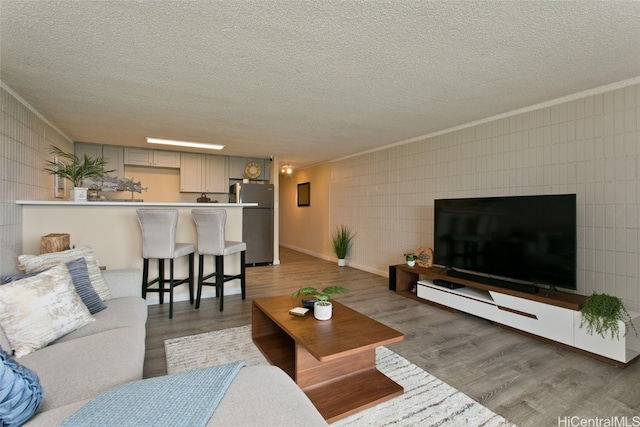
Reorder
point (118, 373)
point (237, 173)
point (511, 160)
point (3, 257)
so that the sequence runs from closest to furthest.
A: point (118, 373) → point (3, 257) → point (511, 160) → point (237, 173)

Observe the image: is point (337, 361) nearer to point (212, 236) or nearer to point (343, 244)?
point (212, 236)

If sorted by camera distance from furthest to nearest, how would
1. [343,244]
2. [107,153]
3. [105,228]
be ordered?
[343,244]
[107,153]
[105,228]

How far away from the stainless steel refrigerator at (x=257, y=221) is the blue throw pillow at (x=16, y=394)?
5078mm

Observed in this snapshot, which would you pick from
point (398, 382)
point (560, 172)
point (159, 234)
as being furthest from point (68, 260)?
point (560, 172)

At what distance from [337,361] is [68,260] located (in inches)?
77.4

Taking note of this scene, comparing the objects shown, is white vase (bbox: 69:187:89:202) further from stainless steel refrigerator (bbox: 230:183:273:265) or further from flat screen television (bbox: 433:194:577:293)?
flat screen television (bbox: 433:194:577:293)

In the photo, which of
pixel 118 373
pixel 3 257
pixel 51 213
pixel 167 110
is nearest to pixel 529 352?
pixel 118 373

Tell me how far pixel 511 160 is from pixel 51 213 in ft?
16.4

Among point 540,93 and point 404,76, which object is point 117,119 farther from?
point 540,93

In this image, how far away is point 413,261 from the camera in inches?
162

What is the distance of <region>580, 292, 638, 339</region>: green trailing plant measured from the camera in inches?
88.2

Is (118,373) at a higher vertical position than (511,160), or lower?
lower

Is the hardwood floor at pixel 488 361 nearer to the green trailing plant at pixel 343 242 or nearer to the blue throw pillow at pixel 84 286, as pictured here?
the blue throw pillow at pixel 84 286

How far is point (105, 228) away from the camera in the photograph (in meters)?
A: 3.44
